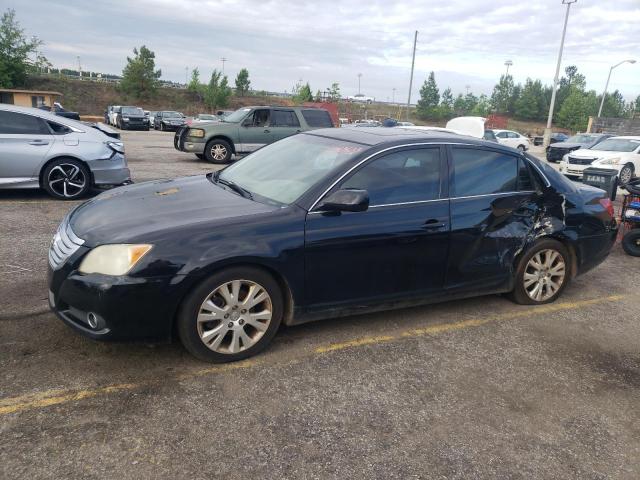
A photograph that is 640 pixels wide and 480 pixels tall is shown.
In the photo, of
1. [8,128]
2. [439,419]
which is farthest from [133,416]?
[8,128]

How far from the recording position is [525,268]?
4734 mm

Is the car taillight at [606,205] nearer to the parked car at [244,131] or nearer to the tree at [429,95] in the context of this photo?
the parked car at [244,131]

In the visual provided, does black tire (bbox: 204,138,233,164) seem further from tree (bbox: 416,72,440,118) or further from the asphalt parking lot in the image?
tree (bbox: 416,72,440,118)

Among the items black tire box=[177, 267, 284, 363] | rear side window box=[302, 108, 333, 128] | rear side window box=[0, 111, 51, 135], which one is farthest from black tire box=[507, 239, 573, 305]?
rear side window box=[302, 108, 333, 128]

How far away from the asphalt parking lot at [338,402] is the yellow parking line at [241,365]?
0.01m

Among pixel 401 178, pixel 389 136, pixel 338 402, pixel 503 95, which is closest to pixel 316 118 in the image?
pixel 389 136

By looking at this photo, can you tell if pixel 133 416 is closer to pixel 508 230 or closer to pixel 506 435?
pixel 506 435

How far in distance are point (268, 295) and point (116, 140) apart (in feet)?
21.9

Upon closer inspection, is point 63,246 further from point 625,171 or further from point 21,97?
point 21,97

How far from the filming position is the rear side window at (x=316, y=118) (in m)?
14.6

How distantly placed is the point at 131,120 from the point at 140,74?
3190 cm

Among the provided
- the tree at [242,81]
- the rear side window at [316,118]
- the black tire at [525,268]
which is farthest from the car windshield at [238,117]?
the tree at [242,81]

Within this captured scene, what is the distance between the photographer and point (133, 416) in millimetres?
2867

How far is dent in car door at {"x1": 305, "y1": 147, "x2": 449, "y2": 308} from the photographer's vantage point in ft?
12.0
